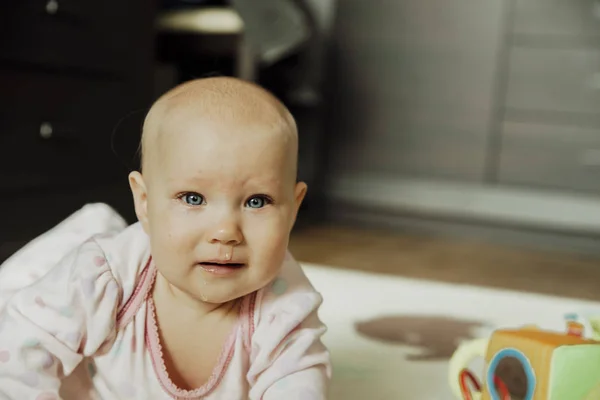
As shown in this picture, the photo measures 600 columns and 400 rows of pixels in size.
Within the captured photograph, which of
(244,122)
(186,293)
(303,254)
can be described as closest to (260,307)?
(186,293)

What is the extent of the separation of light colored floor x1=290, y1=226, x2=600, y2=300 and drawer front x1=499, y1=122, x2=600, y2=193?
205 mm

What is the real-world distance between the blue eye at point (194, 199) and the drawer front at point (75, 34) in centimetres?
79

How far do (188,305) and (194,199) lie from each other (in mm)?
121

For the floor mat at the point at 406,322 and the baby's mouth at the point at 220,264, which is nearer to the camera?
the baby's mouth at the point at 220,264

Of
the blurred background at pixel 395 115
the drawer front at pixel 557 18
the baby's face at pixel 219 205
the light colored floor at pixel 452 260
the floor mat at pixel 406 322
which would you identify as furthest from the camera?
the drawer front at pixel 557 18

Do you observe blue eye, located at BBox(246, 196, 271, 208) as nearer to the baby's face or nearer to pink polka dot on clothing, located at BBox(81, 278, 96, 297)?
the baby's face

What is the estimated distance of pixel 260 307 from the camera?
25.5 inches

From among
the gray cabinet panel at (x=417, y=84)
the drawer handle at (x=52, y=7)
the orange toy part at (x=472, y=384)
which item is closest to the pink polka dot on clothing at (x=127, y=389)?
the orange toy part at (x=472, y=384)

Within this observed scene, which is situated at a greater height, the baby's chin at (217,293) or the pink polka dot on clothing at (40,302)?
the baby's chin at (217,293)

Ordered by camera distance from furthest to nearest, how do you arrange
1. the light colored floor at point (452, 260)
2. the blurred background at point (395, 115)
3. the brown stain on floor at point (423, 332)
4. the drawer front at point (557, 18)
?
the drawer front at point (557, 18) → the light colored floor at point (452, 260) → the blurred background at point (395, 115) → the brown stain on floor at point (423, 332)

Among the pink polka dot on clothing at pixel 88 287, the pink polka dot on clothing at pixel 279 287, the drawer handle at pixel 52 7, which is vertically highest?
the drawer handle at pixel 52 7

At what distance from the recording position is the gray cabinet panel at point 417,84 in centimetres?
204

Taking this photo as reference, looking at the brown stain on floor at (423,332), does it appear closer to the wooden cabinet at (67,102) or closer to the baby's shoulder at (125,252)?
the baby's shoulder at (125,252)

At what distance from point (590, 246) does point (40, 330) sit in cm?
170
